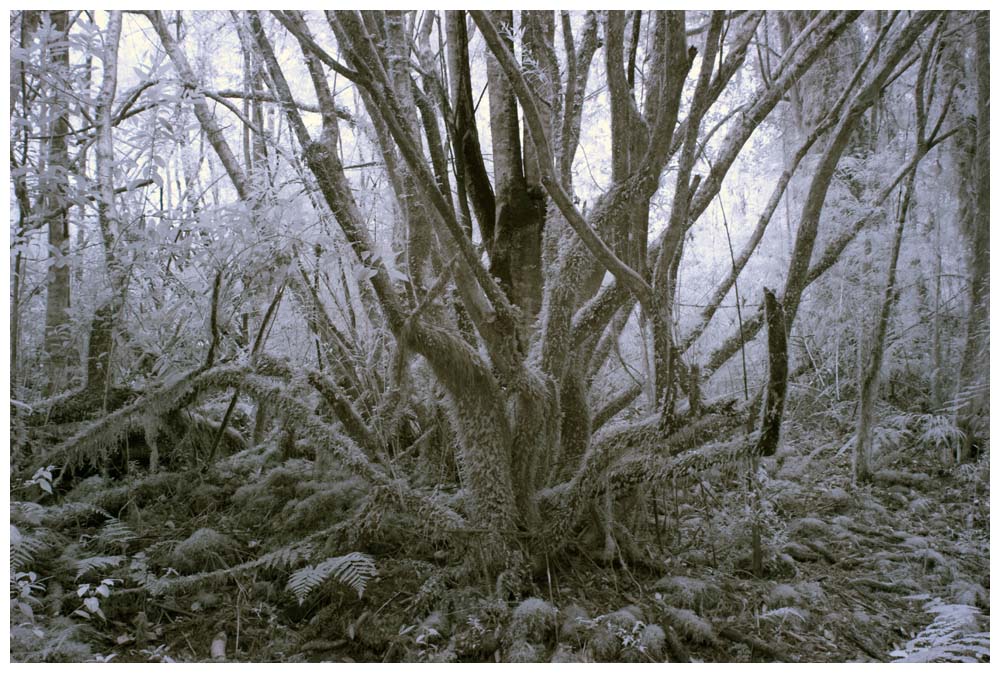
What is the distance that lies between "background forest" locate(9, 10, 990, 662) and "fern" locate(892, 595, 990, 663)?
0.02 m

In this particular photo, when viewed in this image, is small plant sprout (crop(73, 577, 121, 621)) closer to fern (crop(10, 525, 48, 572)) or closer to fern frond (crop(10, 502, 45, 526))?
fern (crop(10, 525, 48, 572))

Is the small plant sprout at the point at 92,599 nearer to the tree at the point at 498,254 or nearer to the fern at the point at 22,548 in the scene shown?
the fern at the point at 22,548

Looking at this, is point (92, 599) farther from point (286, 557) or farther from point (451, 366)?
point (451, 366)

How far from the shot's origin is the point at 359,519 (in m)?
2.40

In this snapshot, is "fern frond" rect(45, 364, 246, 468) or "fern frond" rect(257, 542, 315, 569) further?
"fern frond" rect(45, 364, 246, 468)

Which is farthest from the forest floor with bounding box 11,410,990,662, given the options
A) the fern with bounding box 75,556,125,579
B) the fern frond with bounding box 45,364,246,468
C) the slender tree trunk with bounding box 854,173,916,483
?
the slender tree trunk with bounding box 854,173,916,483

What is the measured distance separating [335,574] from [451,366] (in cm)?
84

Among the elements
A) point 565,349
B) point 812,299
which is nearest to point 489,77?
point 565,349

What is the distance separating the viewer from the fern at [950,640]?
1.80 m

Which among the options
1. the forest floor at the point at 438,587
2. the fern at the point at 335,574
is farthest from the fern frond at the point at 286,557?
the fern at the point at 335,574

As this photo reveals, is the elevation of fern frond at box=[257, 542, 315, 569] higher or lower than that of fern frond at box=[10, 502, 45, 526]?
lower

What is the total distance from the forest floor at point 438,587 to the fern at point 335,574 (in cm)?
3

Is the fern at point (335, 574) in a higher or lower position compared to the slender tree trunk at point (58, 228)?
lower

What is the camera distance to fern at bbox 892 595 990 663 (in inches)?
71.0
